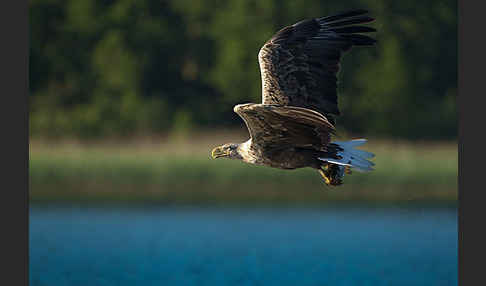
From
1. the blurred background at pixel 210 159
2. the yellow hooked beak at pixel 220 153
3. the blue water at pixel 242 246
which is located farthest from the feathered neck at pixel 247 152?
the blurred background at pixel 210 159

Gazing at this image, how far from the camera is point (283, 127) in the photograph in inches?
287

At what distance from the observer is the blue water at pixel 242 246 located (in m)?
13.9

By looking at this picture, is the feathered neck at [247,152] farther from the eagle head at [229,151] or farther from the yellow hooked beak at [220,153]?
the yellow hooked beak at [220,153]

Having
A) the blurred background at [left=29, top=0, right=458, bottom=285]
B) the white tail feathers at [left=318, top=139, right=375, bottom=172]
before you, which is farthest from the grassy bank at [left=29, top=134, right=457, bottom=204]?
the white tail feathers at [left=318, top=139, right=375, bottom=172]

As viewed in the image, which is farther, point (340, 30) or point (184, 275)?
point (184, 275)

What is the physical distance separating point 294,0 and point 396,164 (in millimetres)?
6593

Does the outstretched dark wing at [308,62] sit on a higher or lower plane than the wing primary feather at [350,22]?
lower

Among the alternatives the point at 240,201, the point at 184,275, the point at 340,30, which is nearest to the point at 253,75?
the point at 240,201

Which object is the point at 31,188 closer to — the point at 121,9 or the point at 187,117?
the point at 187,117

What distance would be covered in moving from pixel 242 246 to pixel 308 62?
Answer: 8.52 m

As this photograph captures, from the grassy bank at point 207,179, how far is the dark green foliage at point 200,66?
225 cm

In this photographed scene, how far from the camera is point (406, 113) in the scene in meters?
27.8

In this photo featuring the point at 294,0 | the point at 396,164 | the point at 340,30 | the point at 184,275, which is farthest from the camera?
the point at 294,0

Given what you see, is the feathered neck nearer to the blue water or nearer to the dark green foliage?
the blue water
